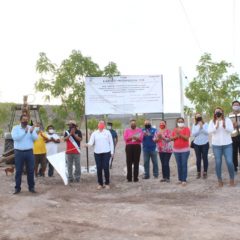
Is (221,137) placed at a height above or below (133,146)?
above

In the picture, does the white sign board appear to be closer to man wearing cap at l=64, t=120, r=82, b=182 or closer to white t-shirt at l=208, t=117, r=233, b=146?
man wearing cap at l=64, t=120, r=82, b=182

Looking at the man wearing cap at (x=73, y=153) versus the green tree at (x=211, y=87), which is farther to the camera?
the green tree at (x=211, y=87)

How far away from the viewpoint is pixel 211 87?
54.7 feet

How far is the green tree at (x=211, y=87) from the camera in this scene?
16.5m

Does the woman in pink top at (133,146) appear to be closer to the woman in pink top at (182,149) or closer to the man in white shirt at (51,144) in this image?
the woman in pink top at (182,149)

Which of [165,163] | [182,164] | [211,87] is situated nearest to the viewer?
[182,164]

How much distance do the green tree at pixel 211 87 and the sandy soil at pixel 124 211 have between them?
598 centimetres

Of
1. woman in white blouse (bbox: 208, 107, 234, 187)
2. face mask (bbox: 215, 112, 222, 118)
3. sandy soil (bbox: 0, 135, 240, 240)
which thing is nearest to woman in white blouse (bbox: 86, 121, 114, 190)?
sandy soil (bbox: 0, 135, 240, 240)

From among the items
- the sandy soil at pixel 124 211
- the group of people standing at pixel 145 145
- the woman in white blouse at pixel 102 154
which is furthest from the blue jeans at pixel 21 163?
the woman in white blouse at pixel 102 154

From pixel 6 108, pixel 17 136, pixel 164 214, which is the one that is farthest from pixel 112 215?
pixel 6 108

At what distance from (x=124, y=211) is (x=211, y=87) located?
10237 millimetres

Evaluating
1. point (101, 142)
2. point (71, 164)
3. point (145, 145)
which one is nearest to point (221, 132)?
point (145, 145)

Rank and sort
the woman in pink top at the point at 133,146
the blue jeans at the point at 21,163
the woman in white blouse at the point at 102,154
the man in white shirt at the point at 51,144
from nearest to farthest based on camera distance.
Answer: the blue jeans at the point at 21,163
the woman in white blouse at the point at 102,154
the woman in pink top at the point at 133,146
the man in white shirt at the point at 51,144

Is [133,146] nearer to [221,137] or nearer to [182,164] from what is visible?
[182,164]
